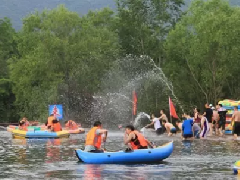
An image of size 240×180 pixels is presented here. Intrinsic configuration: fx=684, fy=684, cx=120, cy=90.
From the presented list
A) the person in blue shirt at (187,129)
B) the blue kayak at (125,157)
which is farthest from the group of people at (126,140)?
the person in blue shirt at (187,129)

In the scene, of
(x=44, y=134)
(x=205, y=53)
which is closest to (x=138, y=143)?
(x=44, y=134)

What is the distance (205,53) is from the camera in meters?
60.3

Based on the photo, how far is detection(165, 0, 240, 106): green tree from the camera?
59.1 metres

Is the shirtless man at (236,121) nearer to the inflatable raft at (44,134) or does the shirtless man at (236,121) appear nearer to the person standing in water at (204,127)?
the person standing in water at (204,127)

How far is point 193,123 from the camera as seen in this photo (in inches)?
1409

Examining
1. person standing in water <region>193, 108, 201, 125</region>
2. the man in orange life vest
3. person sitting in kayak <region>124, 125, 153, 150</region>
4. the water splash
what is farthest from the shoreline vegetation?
the man in orange life vest

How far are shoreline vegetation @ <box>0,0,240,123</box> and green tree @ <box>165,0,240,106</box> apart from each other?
9 centimetres

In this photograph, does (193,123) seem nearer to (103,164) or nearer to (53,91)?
(103,164)

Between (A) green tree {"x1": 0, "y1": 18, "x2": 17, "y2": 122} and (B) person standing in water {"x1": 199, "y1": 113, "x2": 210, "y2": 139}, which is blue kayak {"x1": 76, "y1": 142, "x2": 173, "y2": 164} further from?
(A) green tree {"x1": 0, "y1": 18, "x2": 17, "y2": 122}

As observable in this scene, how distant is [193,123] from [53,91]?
36.4 meters

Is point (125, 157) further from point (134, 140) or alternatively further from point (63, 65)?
point (63, 65)

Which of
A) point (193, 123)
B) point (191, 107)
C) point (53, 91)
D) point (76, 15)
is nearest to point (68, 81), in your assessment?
point (53, 91)

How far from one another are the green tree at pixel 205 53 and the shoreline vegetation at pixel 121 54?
9cm

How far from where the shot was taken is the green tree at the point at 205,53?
59062 millimetres
